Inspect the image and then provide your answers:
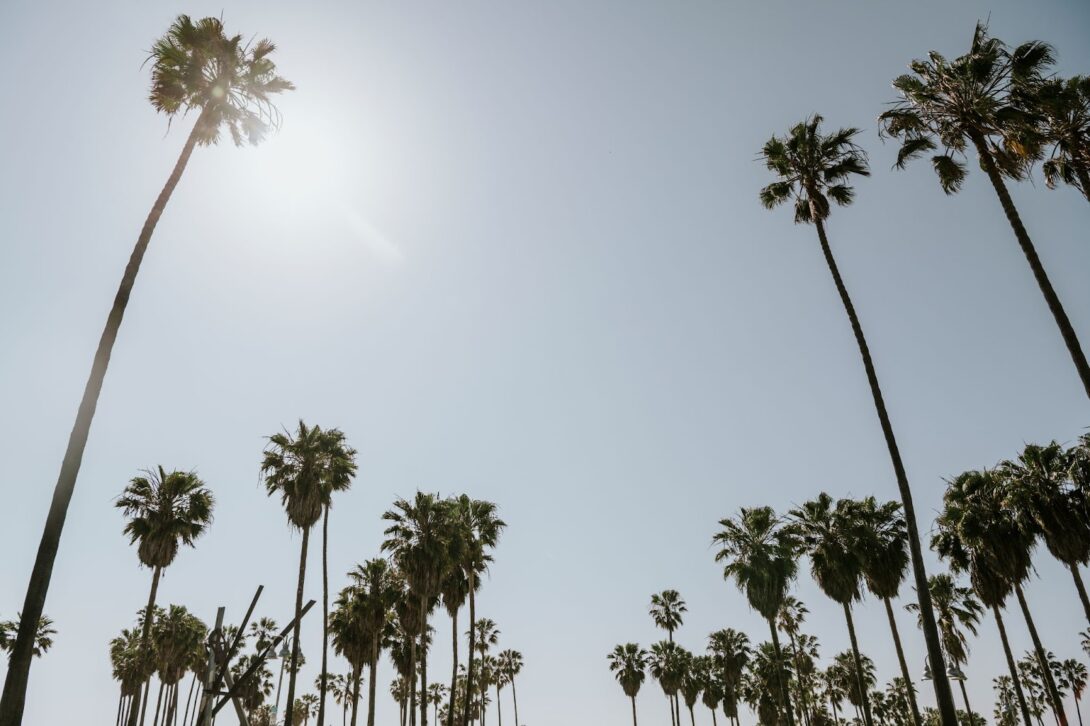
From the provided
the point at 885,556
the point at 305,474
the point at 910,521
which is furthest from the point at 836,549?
the point at 305,474

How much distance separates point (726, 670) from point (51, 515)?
63347 mm

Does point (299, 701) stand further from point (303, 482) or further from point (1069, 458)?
point (1069, 458)

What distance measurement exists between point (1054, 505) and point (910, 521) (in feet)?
44.0

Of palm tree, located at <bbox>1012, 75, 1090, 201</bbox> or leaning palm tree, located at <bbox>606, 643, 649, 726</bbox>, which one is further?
leaning palm tree, located at <bbox>606, 643, 649, 726</bbox>

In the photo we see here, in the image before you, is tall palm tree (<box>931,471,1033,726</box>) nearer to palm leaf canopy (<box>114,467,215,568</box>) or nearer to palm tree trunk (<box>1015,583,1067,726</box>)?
palm tree trunk (<box>1015,583,1067,726</box>)

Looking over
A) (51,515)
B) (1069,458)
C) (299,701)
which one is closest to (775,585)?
(1069,458)

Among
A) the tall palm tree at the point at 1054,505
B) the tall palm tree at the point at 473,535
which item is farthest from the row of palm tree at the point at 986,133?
the tall palm tree at the point at 473,535

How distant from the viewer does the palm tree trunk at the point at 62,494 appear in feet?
34.6

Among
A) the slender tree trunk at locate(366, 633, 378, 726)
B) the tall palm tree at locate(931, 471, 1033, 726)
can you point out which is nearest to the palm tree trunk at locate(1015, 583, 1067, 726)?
the tall palm tree at locate(931, 471, 1033, 726)

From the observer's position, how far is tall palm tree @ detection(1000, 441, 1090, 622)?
2447 cm

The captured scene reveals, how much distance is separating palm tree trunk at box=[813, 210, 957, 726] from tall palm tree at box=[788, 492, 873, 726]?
46.7 feet

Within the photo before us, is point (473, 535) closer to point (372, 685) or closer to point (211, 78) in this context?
point (372, 685)

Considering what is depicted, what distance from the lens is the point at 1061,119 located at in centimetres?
1775

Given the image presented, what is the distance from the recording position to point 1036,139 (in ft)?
57.1
